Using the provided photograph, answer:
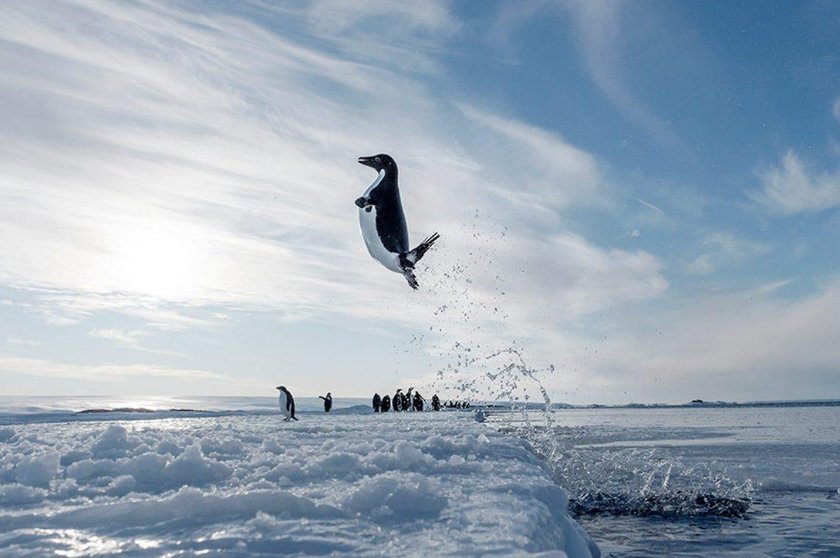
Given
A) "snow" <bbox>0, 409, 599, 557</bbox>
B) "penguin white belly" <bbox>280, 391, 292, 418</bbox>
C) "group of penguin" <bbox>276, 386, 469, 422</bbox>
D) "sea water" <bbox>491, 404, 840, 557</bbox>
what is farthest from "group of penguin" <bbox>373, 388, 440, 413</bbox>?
"snow" <bbox>0, 409, 599, 557</bbox>

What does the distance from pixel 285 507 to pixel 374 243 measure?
22.7 feet

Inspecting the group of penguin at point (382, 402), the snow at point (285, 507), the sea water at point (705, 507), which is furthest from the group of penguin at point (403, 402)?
the snow at point (285, 507)

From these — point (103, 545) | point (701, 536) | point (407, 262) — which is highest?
point (407, 262)

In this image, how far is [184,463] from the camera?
5.28 metres

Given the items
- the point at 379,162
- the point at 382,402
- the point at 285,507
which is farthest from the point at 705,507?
the point at 382,402

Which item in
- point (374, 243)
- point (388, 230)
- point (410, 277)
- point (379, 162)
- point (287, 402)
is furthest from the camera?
point (287, 402)

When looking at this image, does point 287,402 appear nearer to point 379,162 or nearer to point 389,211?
point 379,162

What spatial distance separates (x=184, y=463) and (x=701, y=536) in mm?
5356

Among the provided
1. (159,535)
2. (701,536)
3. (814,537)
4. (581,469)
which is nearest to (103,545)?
(159,535)

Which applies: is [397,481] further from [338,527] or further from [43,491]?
[43,491]

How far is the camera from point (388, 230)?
1061cm

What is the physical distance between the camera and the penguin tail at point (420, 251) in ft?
32.6

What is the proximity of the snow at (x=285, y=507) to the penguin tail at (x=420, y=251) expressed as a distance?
431 centimetres

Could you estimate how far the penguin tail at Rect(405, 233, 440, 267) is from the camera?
32.6 ft
